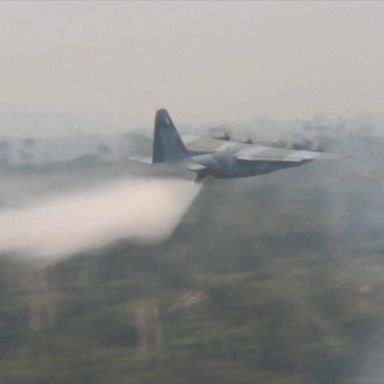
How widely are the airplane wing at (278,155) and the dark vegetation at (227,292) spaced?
67 mm

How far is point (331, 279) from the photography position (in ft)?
21.9

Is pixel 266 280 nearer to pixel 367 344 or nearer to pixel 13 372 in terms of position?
pixel 367 344

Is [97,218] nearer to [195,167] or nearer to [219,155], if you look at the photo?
[195,167]

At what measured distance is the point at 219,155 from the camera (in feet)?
21.0

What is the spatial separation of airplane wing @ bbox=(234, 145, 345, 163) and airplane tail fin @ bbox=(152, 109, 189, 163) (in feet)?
0.95

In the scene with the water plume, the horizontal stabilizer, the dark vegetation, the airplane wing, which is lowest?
the dark vegetation

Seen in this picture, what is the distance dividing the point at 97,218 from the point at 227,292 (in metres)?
0.79

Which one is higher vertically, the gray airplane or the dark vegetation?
the gray airplane

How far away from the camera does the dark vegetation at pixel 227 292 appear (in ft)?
21.1

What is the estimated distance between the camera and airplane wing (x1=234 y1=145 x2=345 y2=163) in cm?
643

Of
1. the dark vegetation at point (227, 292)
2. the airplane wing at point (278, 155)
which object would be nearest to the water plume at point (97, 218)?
the dark vegetation at point (227, 292)

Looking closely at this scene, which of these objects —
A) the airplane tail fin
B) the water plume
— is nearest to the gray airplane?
the airplane tail fin

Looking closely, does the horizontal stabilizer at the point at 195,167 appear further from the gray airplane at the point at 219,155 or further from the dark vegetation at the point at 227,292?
the dark vegetation at the point at 227,292

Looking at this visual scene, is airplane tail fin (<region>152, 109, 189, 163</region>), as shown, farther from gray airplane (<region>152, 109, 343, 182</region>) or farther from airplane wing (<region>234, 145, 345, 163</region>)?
airplane wing (<region>234, 145, 345, 163</region>)
